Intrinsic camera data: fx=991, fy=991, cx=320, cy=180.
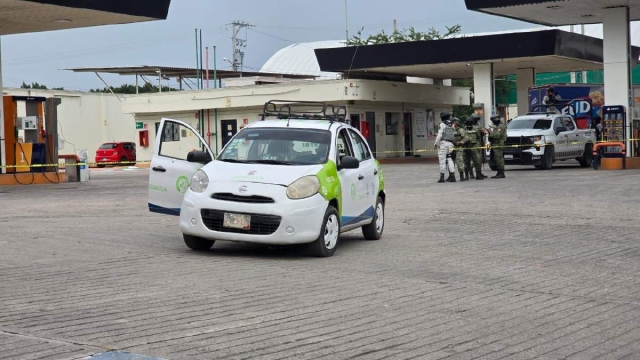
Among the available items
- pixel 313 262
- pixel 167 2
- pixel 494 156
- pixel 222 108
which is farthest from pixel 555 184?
pixel 222 108

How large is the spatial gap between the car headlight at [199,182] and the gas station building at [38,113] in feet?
56.6

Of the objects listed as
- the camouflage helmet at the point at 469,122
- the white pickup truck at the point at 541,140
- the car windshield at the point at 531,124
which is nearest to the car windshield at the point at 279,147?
the camouflage helmet at the point at 469,122

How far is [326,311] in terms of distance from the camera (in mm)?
8422

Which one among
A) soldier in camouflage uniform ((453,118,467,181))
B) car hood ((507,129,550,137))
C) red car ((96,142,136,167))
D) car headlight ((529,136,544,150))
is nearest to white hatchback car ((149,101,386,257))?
soldier in camouflage uniform ((453,118,467,181))

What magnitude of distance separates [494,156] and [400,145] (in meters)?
23.0

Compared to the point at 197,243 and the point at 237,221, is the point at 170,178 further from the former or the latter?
the point at 237,221

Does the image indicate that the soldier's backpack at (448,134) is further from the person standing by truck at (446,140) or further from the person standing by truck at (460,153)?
the person standing by truck at (460,153)

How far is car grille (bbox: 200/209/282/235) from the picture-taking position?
11562mm

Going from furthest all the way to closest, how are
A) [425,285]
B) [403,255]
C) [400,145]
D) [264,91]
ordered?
[400,145]
[264,91]
[403,255]
[425,285]

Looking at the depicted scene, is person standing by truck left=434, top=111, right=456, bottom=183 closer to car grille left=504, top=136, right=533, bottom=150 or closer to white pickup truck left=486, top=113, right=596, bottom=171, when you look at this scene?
white pickup truck left=486, top=113, right=596, bottom=171

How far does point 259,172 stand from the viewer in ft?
39.3

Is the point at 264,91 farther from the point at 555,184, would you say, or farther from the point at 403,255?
the point at 403,255

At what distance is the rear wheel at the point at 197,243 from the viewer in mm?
12367

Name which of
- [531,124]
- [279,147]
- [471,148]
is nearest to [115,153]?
[531,124]
